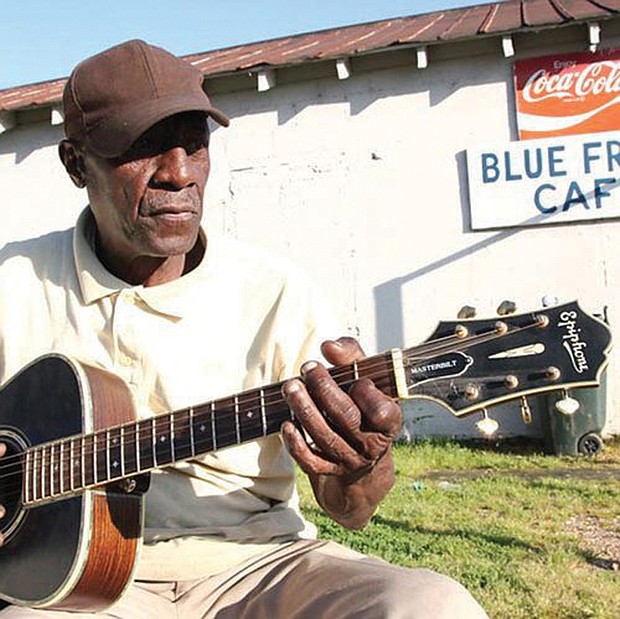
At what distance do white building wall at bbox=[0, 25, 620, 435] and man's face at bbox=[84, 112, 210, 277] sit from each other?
5.51m

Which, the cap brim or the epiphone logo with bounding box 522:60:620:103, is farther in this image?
the epiphone logo with bounding box 522:60:620:103

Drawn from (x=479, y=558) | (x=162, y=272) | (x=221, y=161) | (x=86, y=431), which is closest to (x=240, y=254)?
(x=162, y=272)

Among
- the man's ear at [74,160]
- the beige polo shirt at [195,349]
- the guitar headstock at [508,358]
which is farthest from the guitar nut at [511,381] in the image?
the man's ear at [74,160]

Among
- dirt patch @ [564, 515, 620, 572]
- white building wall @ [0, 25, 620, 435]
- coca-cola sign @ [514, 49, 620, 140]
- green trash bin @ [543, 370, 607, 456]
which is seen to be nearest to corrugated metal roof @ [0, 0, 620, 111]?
white building wall @ [0, 25, 620, 435]

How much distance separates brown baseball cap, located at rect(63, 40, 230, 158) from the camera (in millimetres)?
2256

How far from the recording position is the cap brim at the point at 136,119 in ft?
7.36

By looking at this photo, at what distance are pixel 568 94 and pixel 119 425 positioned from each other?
6.30 metres

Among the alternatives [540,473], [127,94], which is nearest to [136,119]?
[127,94]

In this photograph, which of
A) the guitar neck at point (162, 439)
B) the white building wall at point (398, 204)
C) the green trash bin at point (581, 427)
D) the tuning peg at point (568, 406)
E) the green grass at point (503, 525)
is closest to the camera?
the tuning peg at point (568, 406)

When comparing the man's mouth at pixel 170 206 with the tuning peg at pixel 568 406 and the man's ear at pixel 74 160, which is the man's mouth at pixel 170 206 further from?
the tuning peg at pixel 568 406

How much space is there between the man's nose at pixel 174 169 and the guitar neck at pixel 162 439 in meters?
0.62

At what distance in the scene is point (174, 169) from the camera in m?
2.28

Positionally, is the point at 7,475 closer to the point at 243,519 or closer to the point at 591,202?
the point at 243,519

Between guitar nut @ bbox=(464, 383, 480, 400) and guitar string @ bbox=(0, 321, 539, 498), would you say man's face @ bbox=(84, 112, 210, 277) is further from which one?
guitar nut @ bbox=(464, 383, 480, 400)
